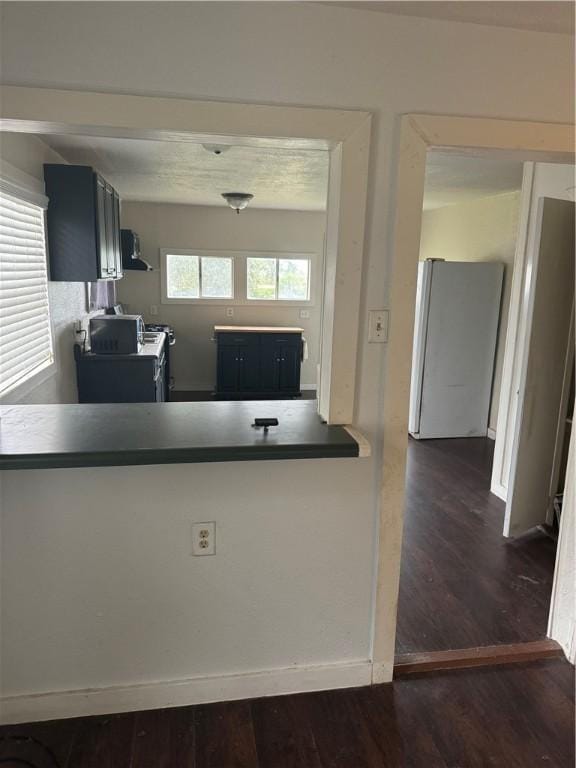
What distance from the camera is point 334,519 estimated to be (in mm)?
1796

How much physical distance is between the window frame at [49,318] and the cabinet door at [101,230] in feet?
0.98

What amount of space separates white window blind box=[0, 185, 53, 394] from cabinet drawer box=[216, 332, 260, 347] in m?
2.86

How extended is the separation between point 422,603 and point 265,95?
7.19 ft

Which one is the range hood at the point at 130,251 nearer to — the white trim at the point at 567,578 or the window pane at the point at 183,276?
the window pane at the point at 183,276

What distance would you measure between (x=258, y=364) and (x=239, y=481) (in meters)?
4.29

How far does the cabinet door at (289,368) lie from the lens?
598 cm

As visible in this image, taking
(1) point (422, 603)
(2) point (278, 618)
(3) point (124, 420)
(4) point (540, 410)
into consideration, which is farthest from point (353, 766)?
(4) point (540, 410)

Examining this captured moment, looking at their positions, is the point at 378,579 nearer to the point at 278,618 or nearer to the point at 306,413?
the point at 278,618

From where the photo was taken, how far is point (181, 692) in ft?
5.88

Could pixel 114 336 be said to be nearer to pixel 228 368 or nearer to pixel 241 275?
pixel 228 368

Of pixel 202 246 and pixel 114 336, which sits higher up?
pixel 202 246

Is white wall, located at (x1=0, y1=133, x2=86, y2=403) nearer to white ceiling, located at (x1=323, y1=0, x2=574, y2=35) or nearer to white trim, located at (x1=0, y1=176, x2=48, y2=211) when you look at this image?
white trim, located at (x1=0, y1=176, x2=48, y2=211)

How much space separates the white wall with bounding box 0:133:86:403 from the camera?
244cm

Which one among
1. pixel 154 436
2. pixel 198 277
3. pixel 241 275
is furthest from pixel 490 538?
pixel 198 277
